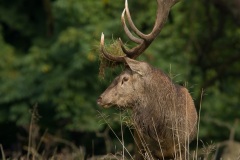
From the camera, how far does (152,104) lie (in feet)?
28.3

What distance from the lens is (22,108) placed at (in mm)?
16547

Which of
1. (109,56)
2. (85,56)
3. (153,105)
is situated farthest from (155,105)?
(85,56)

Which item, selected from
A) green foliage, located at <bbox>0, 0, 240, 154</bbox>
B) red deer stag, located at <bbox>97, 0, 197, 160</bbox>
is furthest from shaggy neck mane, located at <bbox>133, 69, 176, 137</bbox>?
green foliage, located at <bbox>0, 0, 240, 154</bbox>

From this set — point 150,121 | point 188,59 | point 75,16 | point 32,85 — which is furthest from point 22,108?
point 150,121

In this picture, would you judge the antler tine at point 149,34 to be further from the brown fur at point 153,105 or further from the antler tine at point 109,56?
the brown fur at point 153,105

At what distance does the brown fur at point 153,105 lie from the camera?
8.47 m

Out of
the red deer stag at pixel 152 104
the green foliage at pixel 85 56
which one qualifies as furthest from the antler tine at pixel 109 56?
the green foliage at pixel 85 56

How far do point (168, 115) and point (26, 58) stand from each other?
8155mm

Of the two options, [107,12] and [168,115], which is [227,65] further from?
[168,115]

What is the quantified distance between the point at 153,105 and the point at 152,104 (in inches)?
0.5

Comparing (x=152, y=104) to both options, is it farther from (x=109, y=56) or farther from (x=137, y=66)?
(x=109, y=56)

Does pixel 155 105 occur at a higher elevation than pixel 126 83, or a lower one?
lower

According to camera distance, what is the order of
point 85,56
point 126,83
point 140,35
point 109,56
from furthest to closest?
point 85,56
point 140,35
point 109,56
point 126,83

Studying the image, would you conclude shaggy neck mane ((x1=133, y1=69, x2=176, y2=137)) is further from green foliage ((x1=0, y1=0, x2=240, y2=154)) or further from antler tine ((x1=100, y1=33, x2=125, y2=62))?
green foliage ((x1=0, y1=0, x2=240, y2=154))
